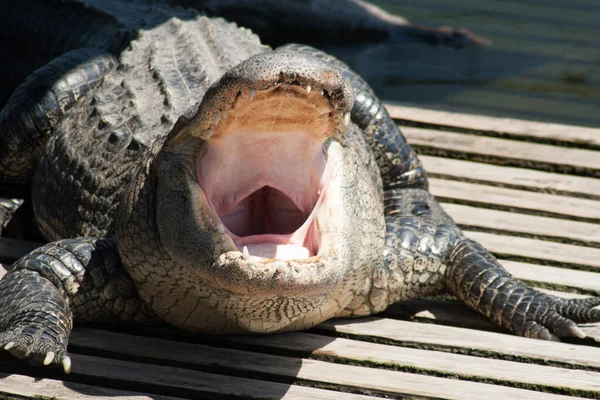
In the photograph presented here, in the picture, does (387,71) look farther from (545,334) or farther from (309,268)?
(309,268)

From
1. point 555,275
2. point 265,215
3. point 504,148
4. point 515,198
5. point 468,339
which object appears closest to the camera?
point 265,215

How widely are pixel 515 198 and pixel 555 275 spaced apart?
798mm

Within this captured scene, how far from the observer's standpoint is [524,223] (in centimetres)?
490

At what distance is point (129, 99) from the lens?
4469mm

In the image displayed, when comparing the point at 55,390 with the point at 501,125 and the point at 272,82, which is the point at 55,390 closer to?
the point at 272,82

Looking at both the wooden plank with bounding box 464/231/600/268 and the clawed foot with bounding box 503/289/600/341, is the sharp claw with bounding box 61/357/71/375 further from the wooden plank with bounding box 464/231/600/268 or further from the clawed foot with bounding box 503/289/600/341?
the wooden plank with bounding box 464/231/600/268

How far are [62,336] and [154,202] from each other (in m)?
0.55

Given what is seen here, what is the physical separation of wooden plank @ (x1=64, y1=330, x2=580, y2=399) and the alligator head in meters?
0.11

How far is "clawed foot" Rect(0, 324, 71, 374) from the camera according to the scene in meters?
3.30

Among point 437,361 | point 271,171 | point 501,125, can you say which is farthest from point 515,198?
point 271,171

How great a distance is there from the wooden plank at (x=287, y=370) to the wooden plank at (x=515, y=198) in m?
1.66

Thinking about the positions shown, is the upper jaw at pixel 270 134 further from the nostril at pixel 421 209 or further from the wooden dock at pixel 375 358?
the nostril at pixel 421 209

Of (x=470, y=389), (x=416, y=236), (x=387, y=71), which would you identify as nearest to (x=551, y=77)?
(x=387, y=71)

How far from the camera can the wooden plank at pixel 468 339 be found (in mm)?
3740
